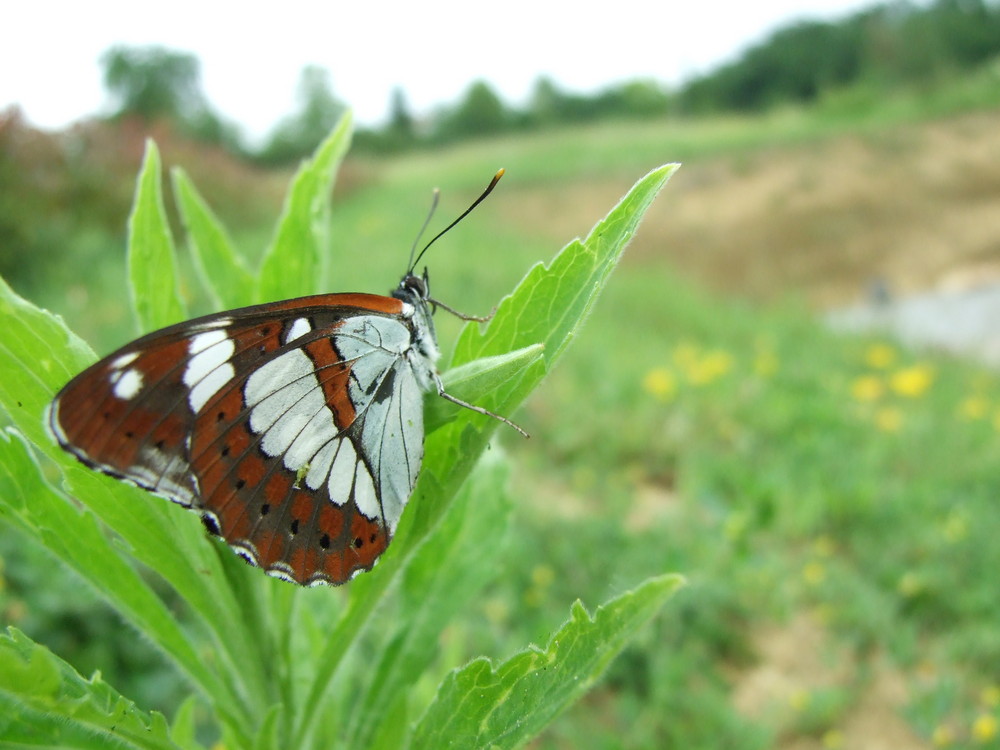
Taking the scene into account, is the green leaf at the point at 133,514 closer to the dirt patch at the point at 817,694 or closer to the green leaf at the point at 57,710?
the green leaf at the point at 57,710

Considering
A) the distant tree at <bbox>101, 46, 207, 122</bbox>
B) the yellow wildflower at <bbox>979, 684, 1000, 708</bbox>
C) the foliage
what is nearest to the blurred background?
the yellow wildflower at <bbox>979, 684, 1000, 708</bbox>

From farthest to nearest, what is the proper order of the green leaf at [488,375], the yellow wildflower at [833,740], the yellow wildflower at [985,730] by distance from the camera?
the yellow wildflower at [833,740] < the yellow wildflower at [985,730] < the green leaf at [488,375]

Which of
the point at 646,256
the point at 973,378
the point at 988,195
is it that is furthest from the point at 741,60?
the point at 973,378

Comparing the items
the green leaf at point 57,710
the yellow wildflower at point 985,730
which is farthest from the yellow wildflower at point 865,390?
the green leaf at point 57,710

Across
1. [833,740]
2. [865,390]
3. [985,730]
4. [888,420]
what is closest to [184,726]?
[833,740]

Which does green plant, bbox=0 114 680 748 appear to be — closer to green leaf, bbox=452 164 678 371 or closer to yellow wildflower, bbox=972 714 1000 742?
green leaf, bbox=452 164 678 371

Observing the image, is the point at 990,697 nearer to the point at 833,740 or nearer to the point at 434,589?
the point at 833,740
